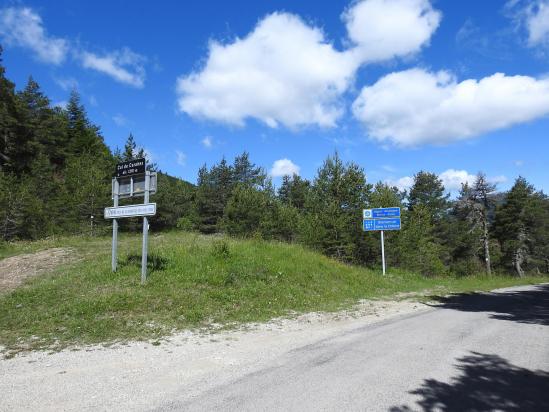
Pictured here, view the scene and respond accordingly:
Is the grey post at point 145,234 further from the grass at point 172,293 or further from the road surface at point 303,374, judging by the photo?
the road surface at point 303,374

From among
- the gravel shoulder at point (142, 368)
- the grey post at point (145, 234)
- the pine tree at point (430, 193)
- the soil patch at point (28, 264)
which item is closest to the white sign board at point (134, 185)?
the grey post at point (145, 234)

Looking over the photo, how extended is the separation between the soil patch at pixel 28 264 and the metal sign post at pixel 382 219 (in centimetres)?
1536

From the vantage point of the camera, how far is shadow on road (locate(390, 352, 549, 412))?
425cm

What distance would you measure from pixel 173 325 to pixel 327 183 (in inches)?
855

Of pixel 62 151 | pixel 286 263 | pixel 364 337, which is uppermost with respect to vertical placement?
pixel 62 151

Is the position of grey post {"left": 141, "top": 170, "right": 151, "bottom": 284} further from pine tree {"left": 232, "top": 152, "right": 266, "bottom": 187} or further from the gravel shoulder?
pine tree {"left": 232, "top": 152, "right": 266, "bottom": 187}

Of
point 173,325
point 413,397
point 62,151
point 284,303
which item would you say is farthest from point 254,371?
point 62,151

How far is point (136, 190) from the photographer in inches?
474

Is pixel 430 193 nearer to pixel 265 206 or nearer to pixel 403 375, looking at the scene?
pixel 265 206

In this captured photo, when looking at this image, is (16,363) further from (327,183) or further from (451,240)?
(451,240)

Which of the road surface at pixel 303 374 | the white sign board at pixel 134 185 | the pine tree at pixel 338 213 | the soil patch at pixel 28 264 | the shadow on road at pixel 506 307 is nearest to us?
the road surface at pixel 303 374

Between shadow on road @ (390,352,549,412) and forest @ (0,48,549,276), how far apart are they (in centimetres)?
1556

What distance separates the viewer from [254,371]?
5523 millimetres

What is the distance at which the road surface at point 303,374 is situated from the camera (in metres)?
4.38
